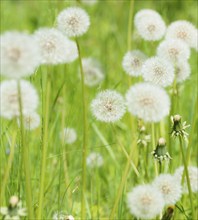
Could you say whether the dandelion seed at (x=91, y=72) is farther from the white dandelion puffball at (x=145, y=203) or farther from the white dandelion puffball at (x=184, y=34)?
the white dandelion puffball at (x=145, y=203)

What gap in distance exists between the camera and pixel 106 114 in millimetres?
1170

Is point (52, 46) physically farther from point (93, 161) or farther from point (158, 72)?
point (93, 161)

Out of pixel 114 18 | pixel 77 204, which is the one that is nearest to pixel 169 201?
pixel 77 204

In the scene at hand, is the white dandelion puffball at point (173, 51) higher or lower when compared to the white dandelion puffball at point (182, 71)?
higher

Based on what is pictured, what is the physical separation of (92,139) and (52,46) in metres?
1.27

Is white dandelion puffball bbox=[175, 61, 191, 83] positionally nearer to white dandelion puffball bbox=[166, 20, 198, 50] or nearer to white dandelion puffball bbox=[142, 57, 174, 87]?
white dandelion puffball bbox=[166, 20, 198, 50]

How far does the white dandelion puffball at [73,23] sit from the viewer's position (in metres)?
1.20

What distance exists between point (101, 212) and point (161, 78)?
2.58 feet

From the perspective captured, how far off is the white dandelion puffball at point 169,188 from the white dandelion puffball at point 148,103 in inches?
7.9

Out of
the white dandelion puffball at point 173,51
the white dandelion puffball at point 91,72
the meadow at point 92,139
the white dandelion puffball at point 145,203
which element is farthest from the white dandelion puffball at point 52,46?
the white dandelion puffball at point 91,72

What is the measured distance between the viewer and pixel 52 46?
1.03 meters

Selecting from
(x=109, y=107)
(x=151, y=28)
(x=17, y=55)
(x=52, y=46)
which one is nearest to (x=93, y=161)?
(x=151, y=28)

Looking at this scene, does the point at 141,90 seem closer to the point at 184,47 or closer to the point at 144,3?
the point at 184,47

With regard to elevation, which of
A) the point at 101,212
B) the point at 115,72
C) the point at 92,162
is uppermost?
the point at 115,72
